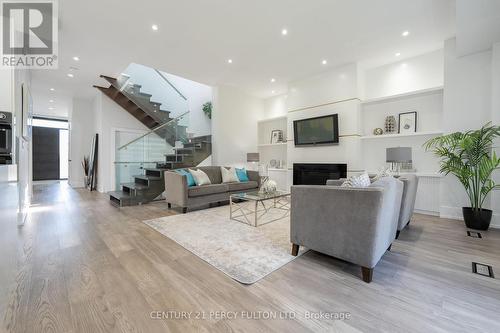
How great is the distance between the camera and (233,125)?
617cm

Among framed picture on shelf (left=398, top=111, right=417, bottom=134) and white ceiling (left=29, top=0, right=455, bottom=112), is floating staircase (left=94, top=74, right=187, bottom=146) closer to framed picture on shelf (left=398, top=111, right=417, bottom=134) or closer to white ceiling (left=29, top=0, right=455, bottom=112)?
white ceiling (left=29, top=0, right=455, bottom=112)

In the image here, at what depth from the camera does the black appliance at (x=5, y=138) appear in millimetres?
1450

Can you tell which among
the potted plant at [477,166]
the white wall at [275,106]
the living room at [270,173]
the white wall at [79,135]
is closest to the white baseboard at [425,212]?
the living room at [270,173]

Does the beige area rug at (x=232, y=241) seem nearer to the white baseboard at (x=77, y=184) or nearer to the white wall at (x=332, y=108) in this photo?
the white wall at (x=332, y=108)

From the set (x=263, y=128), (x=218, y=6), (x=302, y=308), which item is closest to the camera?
(x=302, y=308)

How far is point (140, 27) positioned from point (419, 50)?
4979 millimetres

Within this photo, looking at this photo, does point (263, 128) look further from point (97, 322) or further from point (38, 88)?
point (38, 88)

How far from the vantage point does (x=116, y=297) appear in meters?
1.52

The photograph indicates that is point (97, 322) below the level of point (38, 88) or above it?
below

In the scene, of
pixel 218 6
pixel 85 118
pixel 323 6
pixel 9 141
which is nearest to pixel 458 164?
pixel 323 6

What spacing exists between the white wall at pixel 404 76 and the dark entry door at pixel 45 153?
40.9 feet

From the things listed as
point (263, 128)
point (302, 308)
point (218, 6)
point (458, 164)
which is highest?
point (218, 6)

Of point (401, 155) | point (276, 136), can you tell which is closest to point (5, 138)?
point (401, 155)

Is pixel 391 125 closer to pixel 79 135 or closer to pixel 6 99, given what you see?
pixel 6 99
